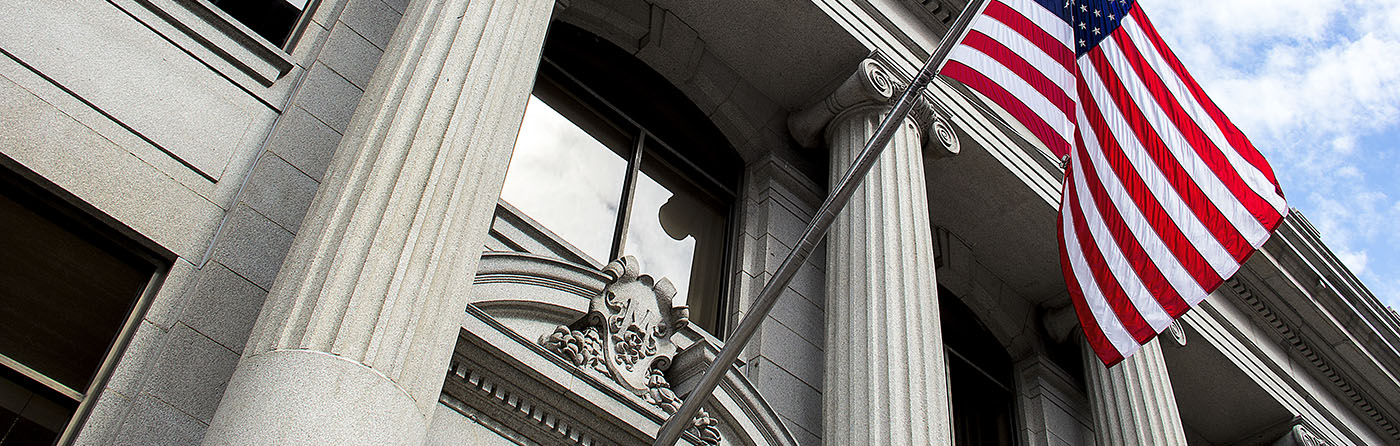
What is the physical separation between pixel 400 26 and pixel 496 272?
2043 millimetres

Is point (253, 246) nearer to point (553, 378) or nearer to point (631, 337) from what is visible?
point (553, 378)

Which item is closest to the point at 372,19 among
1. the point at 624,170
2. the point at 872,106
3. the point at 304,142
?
the point at 304,142

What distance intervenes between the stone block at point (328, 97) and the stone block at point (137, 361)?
237 cm

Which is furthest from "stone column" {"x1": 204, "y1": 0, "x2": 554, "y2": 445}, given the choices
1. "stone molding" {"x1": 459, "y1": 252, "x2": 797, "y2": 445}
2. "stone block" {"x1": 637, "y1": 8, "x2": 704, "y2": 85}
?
"stone block" {"x1": 637, "y1": 8, "x2": 704, "y2": 85}

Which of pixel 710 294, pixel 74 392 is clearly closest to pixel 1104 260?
pixel 710 294

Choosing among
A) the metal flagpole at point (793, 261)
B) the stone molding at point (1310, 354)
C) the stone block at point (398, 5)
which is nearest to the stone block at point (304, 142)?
the stone block at point (398, 5)

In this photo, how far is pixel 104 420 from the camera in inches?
242

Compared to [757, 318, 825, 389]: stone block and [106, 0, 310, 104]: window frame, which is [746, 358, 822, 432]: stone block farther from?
[106, 0, 310, 104]: window frame

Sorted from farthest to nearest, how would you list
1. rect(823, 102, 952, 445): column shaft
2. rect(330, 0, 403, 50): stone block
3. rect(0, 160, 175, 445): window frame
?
rect(330, 0, 403, 50): stone block
rect(823, 102, 952, 445): column shaft
rect(0, 160, 175, 445): window frame

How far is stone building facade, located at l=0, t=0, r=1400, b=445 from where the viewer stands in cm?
629

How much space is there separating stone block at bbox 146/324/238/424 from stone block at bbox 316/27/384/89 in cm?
296

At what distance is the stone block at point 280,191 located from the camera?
7.65 metres

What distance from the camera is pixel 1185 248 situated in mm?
8578

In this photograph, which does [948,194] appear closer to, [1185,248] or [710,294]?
[710,294]
